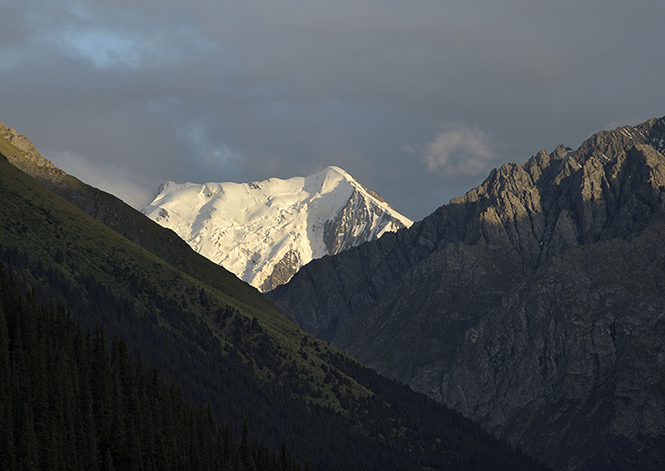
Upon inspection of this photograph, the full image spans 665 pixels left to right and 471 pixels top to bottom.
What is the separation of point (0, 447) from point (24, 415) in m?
16.8

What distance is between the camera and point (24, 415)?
200 m

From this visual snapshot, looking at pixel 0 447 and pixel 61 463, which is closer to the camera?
pixel 0 447

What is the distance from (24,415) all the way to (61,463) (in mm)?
12946

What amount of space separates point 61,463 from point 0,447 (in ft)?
60.8

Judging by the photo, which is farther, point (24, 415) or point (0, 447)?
point (24, 415)

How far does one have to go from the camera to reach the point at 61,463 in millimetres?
198500

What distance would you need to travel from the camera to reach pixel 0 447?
183000 millimetres
